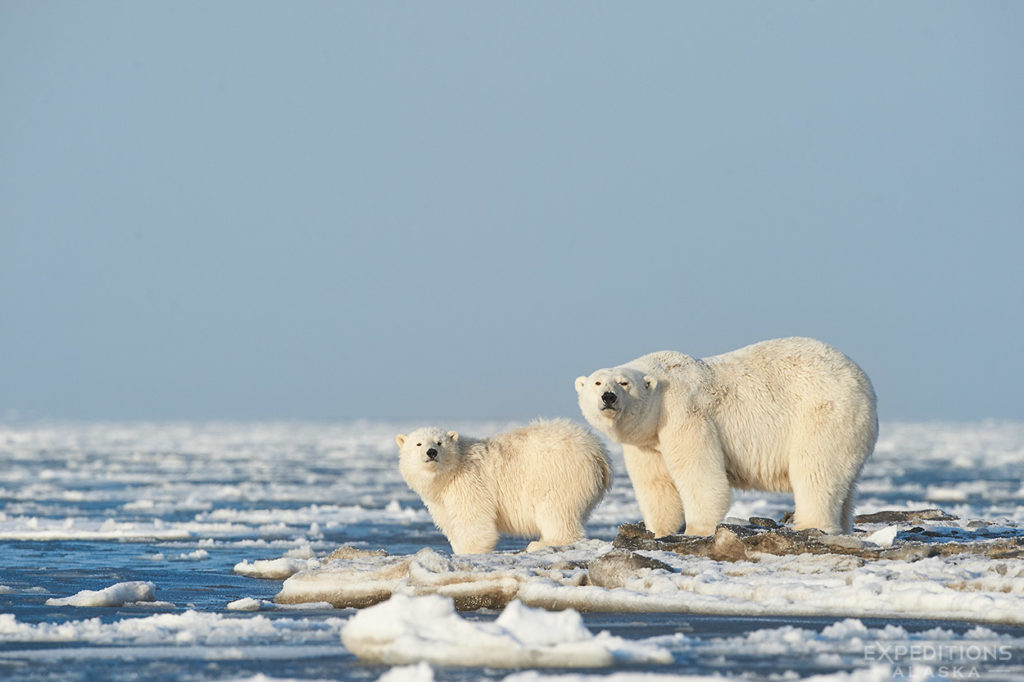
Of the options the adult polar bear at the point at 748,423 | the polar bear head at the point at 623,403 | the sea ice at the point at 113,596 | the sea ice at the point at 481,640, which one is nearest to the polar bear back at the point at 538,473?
the adult polar bear at the point at 748,423

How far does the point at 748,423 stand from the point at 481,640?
465cm

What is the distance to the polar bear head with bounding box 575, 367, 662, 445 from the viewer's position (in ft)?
34.5

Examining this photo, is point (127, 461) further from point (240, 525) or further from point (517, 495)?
point (517, 495)

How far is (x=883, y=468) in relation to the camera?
3425cm

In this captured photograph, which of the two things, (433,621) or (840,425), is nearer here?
(433,621)

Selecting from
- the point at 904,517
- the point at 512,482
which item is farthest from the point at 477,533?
the point at 904,517

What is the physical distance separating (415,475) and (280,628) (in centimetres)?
374

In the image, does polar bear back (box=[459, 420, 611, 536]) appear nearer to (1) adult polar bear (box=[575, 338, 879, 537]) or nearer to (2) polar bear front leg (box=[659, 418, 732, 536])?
(1) adult polar bear (box=[575, 338, 879, 537])

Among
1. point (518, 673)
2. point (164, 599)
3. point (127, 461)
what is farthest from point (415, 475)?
point (127, 461)

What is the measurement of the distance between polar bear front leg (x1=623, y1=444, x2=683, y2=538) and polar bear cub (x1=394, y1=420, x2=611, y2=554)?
0.51m

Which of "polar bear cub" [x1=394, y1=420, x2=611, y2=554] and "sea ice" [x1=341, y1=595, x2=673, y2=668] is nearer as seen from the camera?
"sea ice" [x1=341, y1=595, x2=673, y2=668]

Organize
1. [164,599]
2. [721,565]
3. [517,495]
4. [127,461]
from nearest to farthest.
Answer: [721,565], [164,599], [517,495], [127,461]

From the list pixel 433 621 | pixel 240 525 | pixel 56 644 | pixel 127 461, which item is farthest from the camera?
pixel 127 461

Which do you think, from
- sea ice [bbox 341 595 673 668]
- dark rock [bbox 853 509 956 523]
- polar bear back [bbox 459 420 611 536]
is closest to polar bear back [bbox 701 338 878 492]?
polar bear back [bbox 459 420 611 536]
